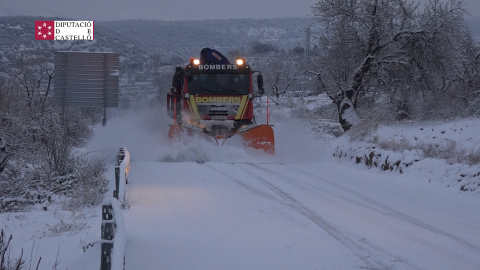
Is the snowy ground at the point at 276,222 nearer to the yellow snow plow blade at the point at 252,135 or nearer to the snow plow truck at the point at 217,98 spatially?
the yellow snow plow blade at the point at 252,135

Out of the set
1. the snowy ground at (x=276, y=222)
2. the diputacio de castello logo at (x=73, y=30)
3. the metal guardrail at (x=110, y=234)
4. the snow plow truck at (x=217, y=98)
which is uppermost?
the diputacio de castello logo at (x=73, y=30)

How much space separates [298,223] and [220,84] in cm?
1059

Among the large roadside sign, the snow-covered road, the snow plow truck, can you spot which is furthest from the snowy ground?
the large roadside sign

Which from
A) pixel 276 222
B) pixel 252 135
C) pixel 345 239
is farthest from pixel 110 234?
pixel 252 135

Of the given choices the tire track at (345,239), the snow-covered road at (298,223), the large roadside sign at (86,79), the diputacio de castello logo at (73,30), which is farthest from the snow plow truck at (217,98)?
the diputacio de castello logo at (73,30)

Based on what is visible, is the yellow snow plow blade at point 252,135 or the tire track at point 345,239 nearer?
the tire track at point 345,239

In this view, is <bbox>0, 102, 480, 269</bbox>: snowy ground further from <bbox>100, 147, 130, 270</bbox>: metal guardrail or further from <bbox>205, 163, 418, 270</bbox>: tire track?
<bbox>100, 147, 130, 270</bbox>: metal guardrail

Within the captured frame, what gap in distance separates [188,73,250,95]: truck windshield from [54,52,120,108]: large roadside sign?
4.48 m

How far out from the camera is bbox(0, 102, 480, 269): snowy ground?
18.6 feet

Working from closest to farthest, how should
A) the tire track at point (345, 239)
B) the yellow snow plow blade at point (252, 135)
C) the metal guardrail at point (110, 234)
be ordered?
the metal guardrail at point (110, 234), the tire track at point (345, 239), the yellow snow plow blade at point (252, 135)

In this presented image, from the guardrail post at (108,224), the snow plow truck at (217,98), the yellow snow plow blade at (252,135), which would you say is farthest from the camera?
the snow plow truck at (217,98)

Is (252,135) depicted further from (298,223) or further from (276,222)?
(298,223)

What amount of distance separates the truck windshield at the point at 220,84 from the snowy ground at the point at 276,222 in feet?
11.7

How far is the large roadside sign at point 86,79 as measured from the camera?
20.1m
